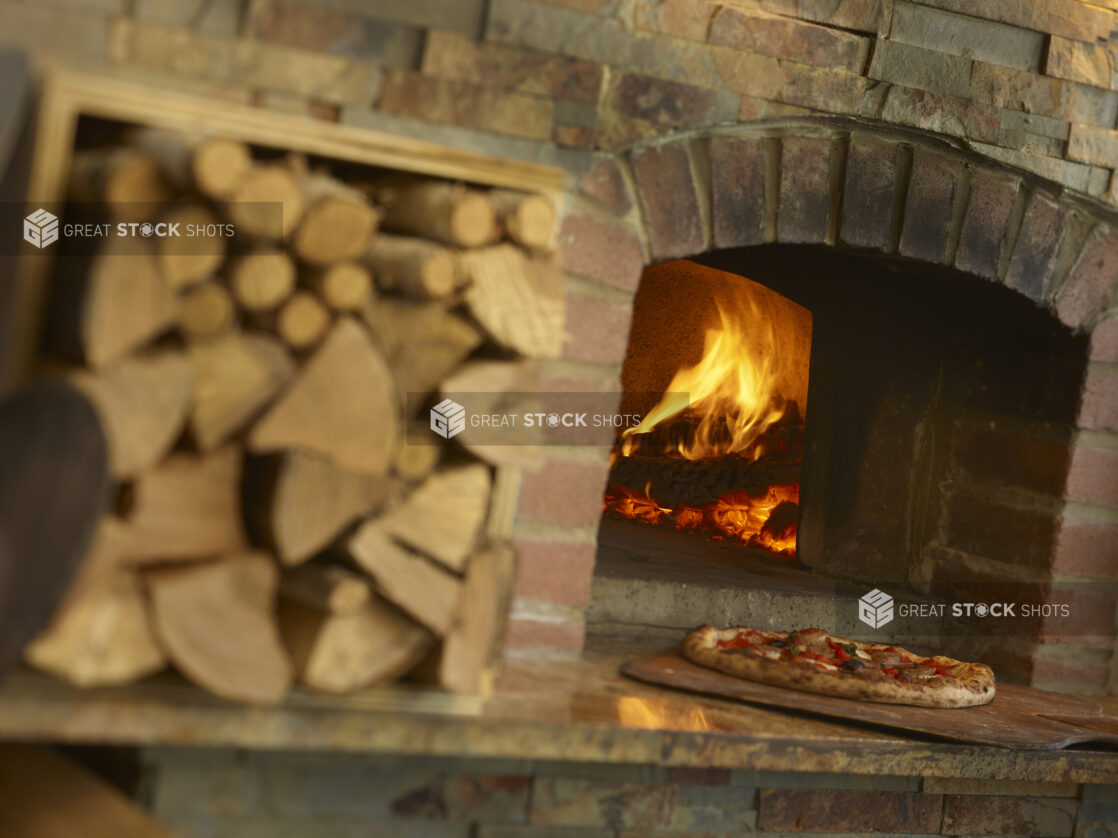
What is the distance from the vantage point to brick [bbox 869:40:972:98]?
2.42 meters

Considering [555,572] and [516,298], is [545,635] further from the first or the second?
[516,298]

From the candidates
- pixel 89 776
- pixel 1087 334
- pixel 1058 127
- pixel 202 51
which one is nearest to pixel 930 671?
pixel 1087 334

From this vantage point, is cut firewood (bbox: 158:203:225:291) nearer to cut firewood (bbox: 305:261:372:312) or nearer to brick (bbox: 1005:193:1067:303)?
cut firewood (bbox: 305:261:372:312)

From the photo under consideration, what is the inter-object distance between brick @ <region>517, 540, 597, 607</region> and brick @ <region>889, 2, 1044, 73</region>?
4.17 feet

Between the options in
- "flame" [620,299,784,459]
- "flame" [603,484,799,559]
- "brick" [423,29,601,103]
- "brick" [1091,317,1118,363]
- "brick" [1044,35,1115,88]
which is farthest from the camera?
"flame" [620,299,784,459]

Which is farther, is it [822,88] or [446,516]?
[822,88]

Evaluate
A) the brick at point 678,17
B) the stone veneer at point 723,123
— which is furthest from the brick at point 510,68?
the brick at point 678,17

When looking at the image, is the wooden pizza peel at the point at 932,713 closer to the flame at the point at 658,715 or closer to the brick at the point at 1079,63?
the flame at the point at 658,715

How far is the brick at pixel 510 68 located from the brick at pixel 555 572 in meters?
0.86

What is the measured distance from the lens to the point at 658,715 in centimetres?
203

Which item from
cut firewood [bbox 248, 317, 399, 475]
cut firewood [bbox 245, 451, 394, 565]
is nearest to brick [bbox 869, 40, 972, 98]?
cut firewood [bbox 248, 317, 399, 475]

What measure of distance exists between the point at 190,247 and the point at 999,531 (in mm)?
2126

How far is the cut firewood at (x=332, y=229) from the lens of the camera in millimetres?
1600

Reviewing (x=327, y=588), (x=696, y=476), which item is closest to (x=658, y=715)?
(x=327, y=588)
